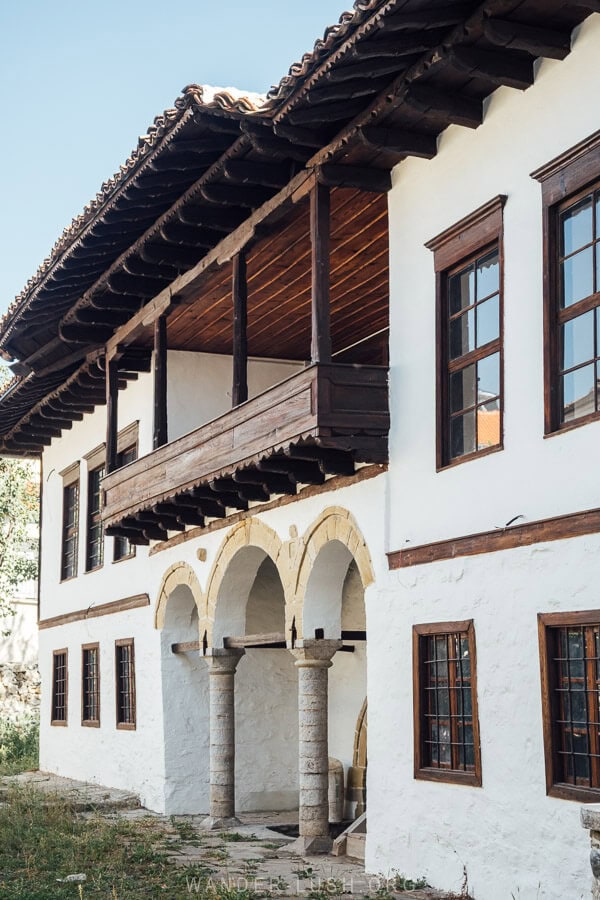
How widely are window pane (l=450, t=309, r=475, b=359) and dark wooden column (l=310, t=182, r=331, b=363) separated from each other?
40.7 inches

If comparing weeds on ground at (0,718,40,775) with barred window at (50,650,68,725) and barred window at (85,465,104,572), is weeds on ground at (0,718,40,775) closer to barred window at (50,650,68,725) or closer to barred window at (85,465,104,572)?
barred window at (50,650,68,725)

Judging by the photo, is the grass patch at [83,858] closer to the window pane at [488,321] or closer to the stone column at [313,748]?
the stone column at [313,748]

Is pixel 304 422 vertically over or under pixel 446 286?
under

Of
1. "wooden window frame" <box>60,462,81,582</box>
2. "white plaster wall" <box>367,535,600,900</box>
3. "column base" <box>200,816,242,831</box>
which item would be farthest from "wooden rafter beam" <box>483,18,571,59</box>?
"wooden window frame" <box>60,462,81,582</box>

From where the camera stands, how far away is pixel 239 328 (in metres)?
12.2

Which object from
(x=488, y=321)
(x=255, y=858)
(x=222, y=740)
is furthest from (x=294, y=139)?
(x=222, y=740)

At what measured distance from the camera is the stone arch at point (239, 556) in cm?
1320

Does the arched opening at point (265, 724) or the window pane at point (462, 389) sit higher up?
the window pane at point (462, 389)

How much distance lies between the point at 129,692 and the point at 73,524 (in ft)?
14.4

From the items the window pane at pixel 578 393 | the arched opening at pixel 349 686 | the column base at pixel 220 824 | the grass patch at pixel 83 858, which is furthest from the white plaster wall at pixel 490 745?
the arched opening at pixel 349 686

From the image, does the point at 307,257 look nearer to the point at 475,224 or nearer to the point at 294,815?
the point at 475,224

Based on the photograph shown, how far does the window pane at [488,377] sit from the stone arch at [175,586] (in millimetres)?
6351

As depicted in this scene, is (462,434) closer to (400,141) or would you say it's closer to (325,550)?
(400,141)

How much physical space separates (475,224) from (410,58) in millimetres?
1304
